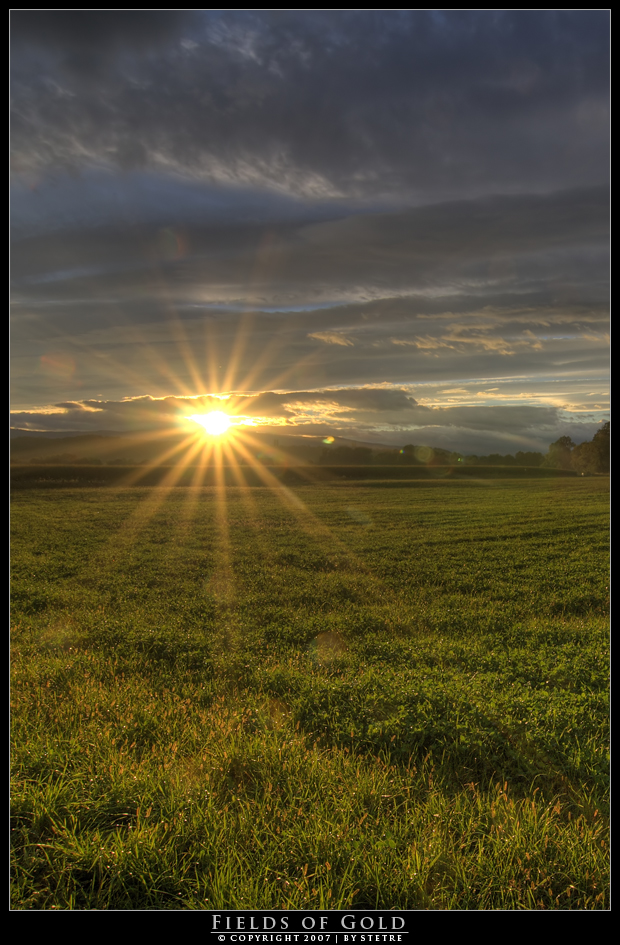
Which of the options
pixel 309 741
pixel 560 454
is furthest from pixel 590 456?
pixel 309 741

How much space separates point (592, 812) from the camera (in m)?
4.91

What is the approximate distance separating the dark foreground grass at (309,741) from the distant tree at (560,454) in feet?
353

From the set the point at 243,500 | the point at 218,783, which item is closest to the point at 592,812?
the point at 218,783

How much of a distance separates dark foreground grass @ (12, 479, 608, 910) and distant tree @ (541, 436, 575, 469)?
108 metres

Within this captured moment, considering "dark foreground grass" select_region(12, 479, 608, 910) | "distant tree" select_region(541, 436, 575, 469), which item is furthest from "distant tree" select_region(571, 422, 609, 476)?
"dark foreground grass" select_region(12, 479, 608, 910)

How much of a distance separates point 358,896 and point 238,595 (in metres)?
11.6

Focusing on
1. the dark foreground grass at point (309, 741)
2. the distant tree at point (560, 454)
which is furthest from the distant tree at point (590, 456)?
the dark foreground grass at point (309, 741)

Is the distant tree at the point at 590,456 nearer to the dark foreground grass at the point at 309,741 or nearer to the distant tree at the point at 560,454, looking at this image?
the distant tree at the point at 560,454

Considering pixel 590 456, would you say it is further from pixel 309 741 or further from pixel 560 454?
pixel 309 741

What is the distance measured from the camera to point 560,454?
379 feet

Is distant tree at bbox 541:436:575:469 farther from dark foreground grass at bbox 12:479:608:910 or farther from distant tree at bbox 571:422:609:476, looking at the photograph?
dark foreground grass at bbox 12:479:608:910

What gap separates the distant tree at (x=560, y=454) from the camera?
112812 millimetres

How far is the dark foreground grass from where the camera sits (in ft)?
12.1

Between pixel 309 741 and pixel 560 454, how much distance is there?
124m
